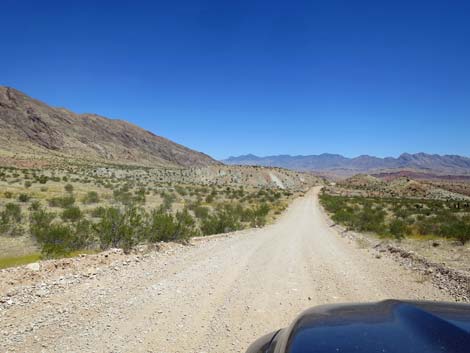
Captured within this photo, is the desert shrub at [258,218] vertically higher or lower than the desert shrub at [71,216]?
lower

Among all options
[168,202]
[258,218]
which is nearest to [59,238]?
[258,218]

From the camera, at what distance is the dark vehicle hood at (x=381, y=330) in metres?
2.48

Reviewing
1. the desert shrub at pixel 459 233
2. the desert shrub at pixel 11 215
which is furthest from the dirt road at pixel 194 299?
the desert shrub at pixel 11 215

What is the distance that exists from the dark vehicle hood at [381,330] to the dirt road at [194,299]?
8.51 ft

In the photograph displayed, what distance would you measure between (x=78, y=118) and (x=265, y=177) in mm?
110767

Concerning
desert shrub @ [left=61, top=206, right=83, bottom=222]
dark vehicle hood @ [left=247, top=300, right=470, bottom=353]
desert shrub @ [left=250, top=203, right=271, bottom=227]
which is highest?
dark vehicle hood @ [left=247, top=300, right=470, bottom=353]

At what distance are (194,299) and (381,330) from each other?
521 cm

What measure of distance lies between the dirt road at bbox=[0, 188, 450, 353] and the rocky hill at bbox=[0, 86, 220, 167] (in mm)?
93884

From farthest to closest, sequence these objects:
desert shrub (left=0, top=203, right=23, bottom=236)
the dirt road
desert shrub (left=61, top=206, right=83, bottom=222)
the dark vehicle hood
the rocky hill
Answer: the rocky hill, desert shrub (left=61, top=206, right=83, bottom=222), desert shrub (left=0, top=203, right=23, bottom=236), the dirt road, the dark vehicle hood

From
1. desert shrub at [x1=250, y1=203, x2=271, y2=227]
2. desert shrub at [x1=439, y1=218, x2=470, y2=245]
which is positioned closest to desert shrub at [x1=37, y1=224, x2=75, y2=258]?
desert shrub at [x1=250, y1=203, x2=271, y2=227]

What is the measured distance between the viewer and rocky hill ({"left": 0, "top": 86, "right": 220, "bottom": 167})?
11594cm

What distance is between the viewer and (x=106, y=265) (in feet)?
30.3

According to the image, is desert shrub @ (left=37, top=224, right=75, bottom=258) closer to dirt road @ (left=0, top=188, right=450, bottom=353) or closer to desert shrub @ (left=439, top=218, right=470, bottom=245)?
dirt road @ (left=0, top=188, right=450, bottom=353)

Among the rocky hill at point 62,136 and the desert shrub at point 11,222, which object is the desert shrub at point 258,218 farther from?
the rocky hill at point 62,136
